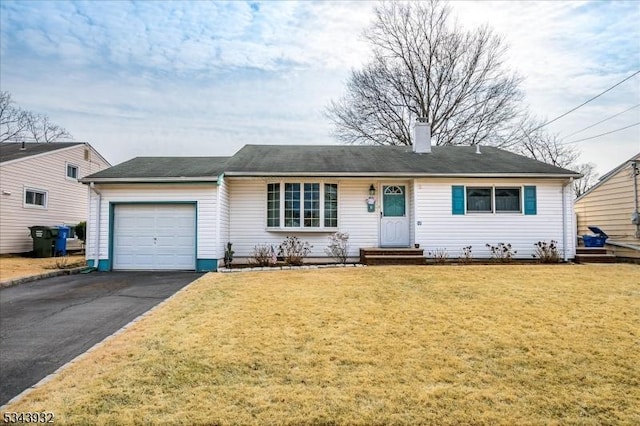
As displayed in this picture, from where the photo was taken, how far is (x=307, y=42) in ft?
47.1

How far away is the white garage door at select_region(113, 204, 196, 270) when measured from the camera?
1179cm

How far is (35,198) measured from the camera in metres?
17.3

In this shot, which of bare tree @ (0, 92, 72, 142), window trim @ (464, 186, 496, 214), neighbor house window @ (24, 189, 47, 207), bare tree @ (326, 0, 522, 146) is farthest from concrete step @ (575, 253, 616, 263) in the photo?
bare tree @ (0, 92, 72, 142)

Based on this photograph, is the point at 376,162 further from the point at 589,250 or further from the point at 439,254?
the point at 589,250

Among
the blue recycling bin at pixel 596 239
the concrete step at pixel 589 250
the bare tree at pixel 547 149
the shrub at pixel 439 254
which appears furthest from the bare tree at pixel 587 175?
the shrub at pixel 439 254

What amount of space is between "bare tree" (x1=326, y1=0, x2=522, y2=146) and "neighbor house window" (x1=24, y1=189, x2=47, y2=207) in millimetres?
18539

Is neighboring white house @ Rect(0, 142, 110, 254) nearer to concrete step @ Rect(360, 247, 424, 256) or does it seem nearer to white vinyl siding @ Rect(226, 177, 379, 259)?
white vinyl siding @ Rect(226, 177, 379, 259)

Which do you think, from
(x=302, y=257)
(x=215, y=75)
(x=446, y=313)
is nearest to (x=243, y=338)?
(x=446, y=313)

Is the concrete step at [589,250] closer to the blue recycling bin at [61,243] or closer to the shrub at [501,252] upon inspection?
the shrub at [501,252]

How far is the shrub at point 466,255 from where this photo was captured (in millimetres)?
12344

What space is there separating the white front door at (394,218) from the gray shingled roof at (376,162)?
0.83 meters

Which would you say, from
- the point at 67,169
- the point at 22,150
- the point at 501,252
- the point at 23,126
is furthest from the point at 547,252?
the point at 23,126

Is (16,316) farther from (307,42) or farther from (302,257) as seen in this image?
(307,42)

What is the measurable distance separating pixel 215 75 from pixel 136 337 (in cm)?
1380
